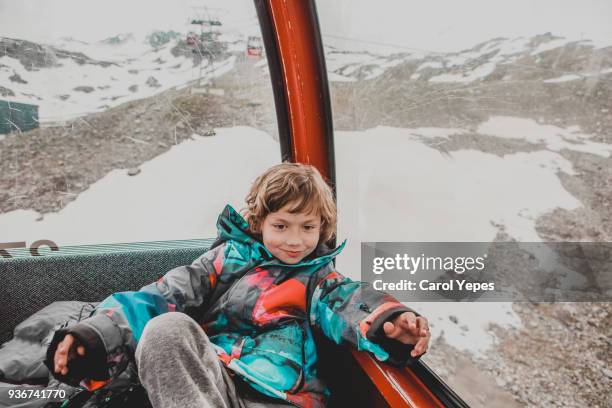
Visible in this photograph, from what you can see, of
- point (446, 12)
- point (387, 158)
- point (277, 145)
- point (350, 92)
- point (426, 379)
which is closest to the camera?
point (426, 379)

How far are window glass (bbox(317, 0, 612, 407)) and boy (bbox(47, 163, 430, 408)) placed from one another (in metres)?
0.43

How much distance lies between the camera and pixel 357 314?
1178mm

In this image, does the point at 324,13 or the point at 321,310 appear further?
the point at 324,13

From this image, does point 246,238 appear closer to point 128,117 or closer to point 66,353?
point 66,353

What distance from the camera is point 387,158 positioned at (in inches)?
72.7

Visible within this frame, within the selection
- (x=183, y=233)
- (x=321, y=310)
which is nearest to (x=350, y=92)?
(x=321, y=310)

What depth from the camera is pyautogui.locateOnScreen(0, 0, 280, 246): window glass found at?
6.65 feet

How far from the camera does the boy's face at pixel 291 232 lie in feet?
4.34

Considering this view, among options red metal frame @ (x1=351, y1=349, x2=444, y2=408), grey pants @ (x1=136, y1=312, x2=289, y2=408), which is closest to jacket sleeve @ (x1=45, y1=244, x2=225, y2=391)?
grey pants @ (x1=136, y1=312, x2=289, y2=408)

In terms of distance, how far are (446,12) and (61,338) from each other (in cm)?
181

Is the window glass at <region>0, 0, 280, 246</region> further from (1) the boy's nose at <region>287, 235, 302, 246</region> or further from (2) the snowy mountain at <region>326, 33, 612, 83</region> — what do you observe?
(1) the boy's nose at <region>287, 235, 302, 246</region>

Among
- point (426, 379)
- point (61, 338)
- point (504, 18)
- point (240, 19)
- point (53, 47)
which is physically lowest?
point (426, 379)

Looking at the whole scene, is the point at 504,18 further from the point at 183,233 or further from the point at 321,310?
the point at 183,233

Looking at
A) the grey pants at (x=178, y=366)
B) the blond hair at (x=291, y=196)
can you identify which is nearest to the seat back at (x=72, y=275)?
the blond hair at (x=291, y=196)
